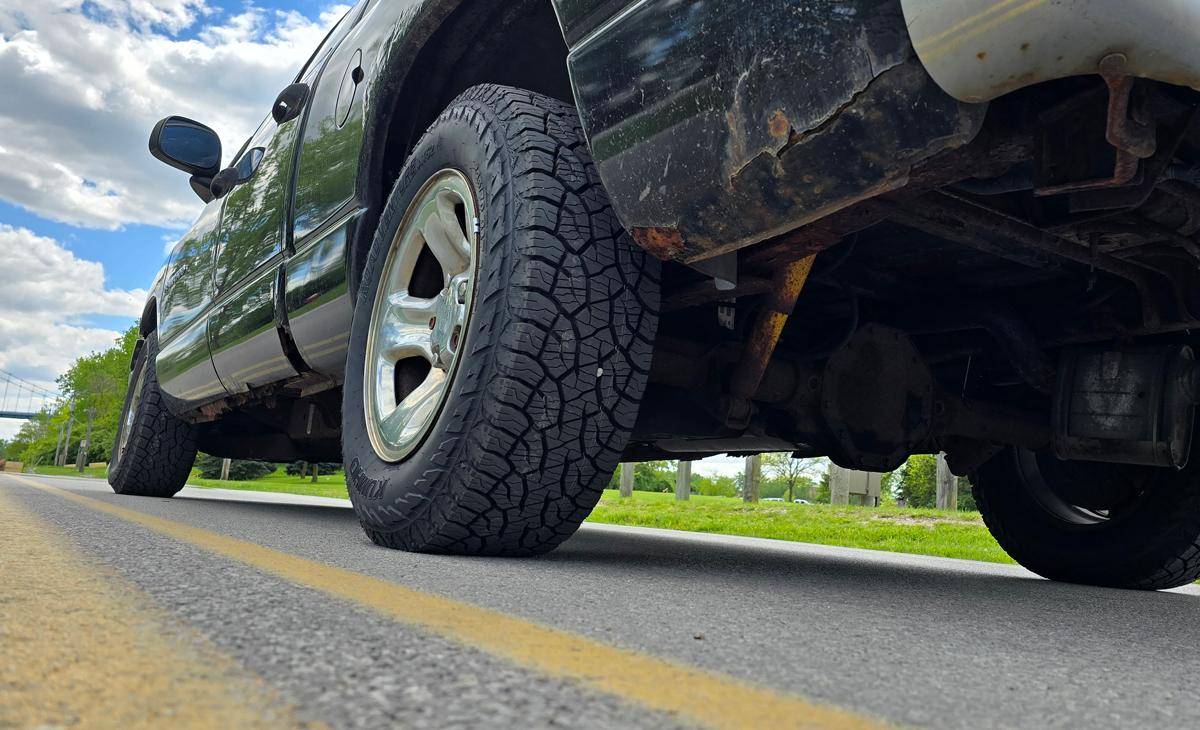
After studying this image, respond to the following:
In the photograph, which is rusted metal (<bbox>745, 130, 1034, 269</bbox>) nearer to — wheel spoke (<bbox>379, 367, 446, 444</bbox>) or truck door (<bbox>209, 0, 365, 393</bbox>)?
wheel spoke (<bbox>379, 367, 446, 444</bbox>)

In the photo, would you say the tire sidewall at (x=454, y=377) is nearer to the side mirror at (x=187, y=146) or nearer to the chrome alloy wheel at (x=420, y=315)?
the chrome alloy wheel at (x=420, y=315)

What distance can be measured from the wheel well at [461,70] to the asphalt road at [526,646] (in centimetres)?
136

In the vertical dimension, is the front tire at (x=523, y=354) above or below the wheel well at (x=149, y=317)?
below

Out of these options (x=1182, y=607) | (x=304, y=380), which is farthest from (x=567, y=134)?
(x=1182, y=607)

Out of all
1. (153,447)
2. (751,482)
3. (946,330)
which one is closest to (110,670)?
(946,330)

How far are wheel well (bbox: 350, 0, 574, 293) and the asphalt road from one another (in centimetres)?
136

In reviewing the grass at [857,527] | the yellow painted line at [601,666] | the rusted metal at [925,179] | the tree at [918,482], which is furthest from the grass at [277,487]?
the tree at [918,482]

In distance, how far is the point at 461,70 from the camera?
284cm

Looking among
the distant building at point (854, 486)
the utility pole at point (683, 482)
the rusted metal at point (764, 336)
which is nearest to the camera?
the rusted metal at point (764, 336)

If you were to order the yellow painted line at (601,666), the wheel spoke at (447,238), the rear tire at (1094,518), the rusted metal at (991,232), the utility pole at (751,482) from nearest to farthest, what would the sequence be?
the yellow painted line at (601,666) → the rusted metal at (991,232) → the wheel spoke at (447,238) → the rear tire at (1094,518) → the utility pole at (751,482)

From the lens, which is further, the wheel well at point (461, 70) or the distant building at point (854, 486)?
the distant building at point (854, 486)

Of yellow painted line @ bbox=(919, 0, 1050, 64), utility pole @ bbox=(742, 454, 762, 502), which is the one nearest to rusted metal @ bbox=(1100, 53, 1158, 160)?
yellow painted line @ bbox=(919, 0, 1050, 64)

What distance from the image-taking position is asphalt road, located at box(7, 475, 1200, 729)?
2.63 feet

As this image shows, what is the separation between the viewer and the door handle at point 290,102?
11.8 ft
